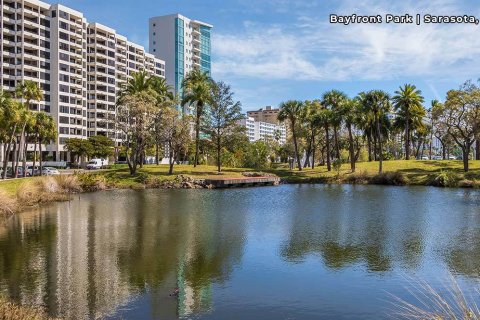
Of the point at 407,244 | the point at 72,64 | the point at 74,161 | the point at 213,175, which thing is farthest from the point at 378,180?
the point at 72,64

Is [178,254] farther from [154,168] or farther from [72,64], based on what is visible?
[72,64]

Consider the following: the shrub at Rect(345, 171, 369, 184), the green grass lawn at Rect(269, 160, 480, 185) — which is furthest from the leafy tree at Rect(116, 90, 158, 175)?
the shrub at Rect(345, 171, 369, 184)

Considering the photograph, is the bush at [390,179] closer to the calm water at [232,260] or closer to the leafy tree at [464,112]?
the leafy tree at [464,112]

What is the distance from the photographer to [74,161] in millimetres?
144500

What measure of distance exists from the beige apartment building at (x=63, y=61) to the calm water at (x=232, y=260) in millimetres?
89243

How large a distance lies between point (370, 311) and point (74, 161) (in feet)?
460

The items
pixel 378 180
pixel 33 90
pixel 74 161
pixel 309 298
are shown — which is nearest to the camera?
pixel 309 298

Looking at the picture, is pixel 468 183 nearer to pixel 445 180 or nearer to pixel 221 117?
pixel 445 180

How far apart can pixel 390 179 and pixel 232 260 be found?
196ft

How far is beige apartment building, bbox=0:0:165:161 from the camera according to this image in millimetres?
133125

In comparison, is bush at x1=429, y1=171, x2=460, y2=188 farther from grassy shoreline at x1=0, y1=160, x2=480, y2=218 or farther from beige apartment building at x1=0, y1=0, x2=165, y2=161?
beige apartment building at x1=0, y1=0, x2=165, y2=161

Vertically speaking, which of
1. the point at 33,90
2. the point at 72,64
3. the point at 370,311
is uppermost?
the point at 72,64

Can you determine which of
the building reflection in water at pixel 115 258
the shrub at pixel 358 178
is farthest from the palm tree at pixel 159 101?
the building reflection in water at pixel 115 258

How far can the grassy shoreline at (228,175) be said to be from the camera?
53.2 meters
